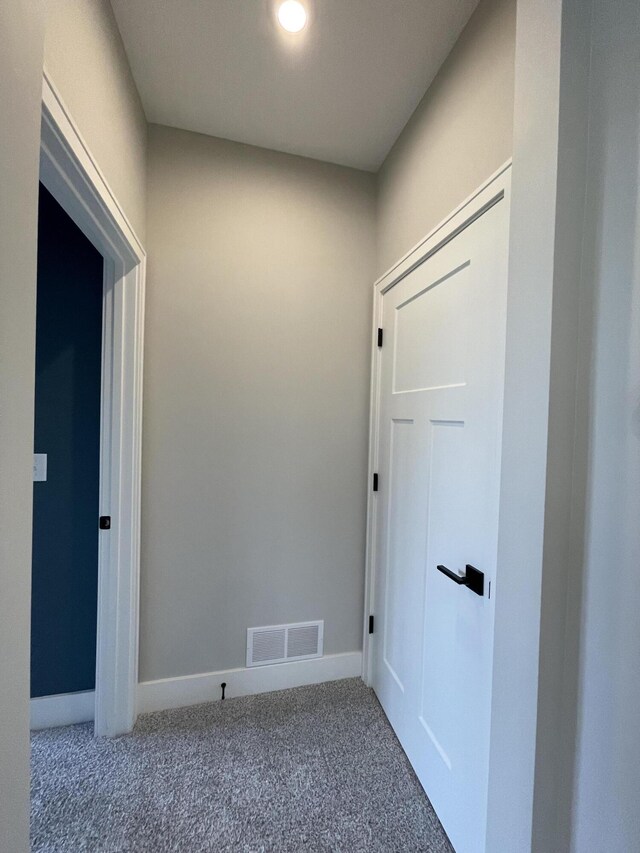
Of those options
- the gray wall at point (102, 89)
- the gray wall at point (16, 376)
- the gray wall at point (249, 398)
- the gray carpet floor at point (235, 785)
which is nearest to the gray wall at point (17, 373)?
the gray wall at point (16, 376)

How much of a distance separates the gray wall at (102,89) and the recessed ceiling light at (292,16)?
55cm

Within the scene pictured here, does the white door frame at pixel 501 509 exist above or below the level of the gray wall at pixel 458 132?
below

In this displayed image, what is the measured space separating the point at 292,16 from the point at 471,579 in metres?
1.88

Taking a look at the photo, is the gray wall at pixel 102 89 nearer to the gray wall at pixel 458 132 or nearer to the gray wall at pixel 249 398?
the gray wall at pixel 249 398

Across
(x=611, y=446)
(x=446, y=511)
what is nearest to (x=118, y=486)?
(x=446, y=511)

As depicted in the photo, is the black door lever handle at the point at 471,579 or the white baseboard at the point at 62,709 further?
the white baseboard at the point at 62,709

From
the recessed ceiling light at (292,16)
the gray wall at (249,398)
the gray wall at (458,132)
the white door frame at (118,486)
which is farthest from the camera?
the gray wall at (249,398)

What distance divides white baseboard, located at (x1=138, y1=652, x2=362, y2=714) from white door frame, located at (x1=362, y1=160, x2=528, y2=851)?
0.14 metres

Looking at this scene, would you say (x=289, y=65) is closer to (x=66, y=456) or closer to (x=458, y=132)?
(x=458, y=132)

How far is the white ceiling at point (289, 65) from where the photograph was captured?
3.87 ft

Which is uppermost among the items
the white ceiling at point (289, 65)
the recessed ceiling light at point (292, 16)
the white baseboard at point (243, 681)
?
the white ceiling at point (289, 65)

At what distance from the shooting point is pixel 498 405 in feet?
3.33

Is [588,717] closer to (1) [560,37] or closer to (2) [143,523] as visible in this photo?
(1) [560,37]

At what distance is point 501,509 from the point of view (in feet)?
2.91
